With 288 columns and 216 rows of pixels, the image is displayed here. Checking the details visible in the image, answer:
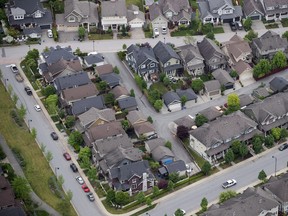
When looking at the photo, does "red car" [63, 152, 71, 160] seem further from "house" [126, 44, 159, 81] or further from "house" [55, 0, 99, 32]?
"house" [55, 0, 99, 32]

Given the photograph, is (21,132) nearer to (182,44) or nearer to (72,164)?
(72,164)

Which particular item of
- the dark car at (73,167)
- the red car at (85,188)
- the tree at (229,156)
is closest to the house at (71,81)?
the dark car at (73,167)

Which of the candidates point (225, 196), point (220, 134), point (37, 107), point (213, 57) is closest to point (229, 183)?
point (225, 196)

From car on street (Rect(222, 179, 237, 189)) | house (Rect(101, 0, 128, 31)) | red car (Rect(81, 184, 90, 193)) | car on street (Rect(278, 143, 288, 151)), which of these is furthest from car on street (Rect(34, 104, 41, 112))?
car on street (Rect(278, 143, 288, 151))

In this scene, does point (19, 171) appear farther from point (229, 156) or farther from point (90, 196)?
point (229, 156)

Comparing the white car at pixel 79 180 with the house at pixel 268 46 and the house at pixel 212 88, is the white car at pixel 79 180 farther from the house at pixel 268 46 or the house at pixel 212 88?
the house at pixel 268 46

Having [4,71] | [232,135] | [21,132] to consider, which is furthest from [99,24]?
[232,135]
